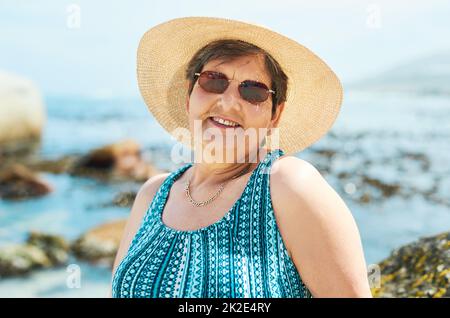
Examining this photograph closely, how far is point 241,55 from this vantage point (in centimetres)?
236

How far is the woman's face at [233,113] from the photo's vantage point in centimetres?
228

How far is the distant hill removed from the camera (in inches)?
723

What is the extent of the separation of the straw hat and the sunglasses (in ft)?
0.56

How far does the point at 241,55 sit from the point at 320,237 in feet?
2.77

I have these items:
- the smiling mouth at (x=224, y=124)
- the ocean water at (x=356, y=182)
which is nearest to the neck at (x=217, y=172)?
the smiling mouth at (x=224, y=124)

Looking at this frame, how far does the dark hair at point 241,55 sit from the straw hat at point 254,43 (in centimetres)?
2

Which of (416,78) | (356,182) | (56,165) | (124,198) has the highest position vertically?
(416,78)

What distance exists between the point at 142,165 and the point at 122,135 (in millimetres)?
7562

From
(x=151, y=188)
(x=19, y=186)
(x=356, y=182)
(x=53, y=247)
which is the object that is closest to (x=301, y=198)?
(x=151, y=188)

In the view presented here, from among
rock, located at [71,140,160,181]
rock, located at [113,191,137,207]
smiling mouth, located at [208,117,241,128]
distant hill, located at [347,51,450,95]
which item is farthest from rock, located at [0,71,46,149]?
smiling mouth, located at [208,117,241,128]

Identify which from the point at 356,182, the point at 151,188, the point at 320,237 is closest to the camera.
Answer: the point at 320,237

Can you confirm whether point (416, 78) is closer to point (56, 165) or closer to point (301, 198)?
point (56, 165)

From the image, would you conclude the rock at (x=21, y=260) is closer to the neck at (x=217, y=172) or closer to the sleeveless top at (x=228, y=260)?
the neck at (x=217, y=172)

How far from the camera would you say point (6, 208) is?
1173 centimetres
